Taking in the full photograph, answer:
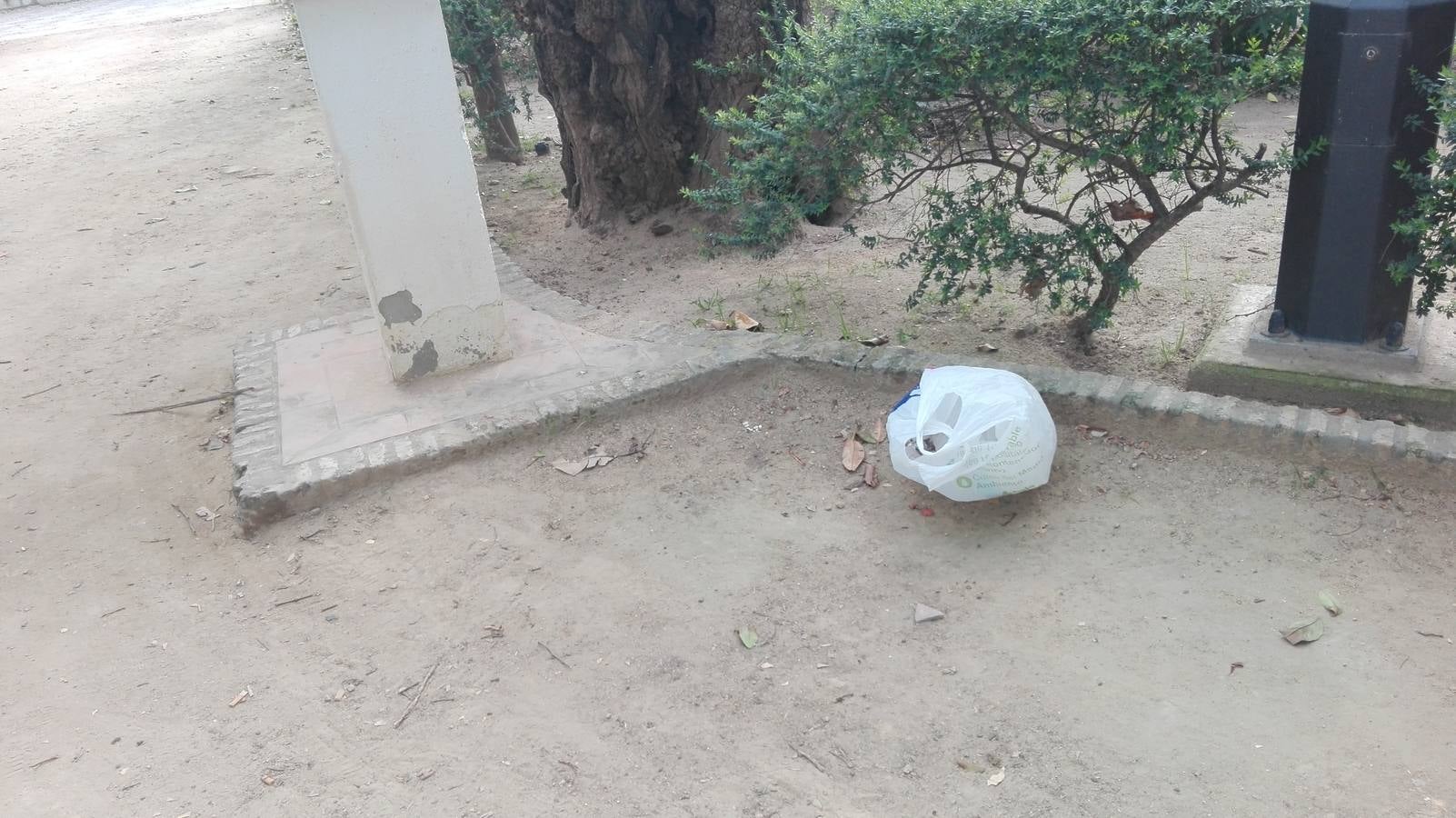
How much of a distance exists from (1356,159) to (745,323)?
2.54 meters

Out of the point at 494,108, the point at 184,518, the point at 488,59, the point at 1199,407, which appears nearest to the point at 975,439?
the point at 1199,407

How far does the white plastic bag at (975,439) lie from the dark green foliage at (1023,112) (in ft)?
2.84

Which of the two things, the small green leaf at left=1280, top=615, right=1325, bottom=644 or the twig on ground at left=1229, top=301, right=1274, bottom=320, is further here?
the twig on ground at left=1229, top=301, right=1274, bottom=320

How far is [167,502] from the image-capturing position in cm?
449

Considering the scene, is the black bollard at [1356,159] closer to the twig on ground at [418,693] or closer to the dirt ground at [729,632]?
the dirt ground at [729,632]

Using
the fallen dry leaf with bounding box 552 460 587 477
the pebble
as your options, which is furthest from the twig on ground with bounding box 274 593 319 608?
the pebble

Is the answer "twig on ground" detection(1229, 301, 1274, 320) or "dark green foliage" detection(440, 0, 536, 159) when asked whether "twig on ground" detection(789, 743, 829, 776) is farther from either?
"dark green foliage" detection(440, 0, 536, 159)

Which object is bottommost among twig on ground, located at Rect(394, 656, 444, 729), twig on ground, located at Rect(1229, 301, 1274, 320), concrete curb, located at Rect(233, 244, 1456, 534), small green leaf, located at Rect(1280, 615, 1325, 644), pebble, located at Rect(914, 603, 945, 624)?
small green leaf, located at Rect(1280, 615, 1325, 644)

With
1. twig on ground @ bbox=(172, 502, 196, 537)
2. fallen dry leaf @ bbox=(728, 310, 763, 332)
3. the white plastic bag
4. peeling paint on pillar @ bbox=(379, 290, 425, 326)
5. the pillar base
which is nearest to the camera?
the white plastic bag

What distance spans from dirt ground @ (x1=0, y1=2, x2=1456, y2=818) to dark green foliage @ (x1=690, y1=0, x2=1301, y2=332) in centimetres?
63

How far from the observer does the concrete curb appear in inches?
149

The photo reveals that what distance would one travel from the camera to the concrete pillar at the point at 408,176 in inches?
164

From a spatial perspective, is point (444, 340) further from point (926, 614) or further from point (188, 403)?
point (926, 614)

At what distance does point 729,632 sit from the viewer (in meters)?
3.39
